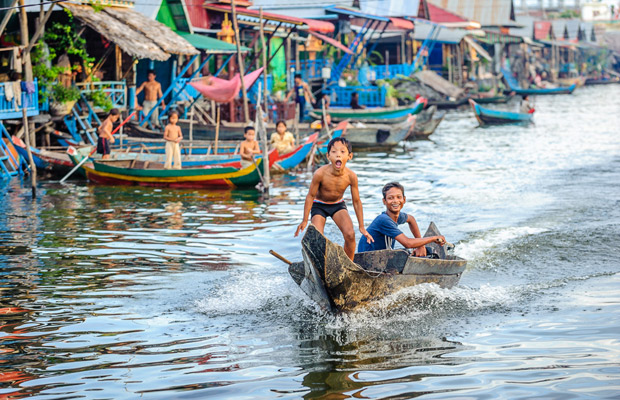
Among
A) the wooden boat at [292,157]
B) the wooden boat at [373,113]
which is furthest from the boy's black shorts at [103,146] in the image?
the wooden boat at [373,113]

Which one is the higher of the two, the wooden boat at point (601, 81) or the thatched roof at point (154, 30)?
the thatched roof at point (154, 30)

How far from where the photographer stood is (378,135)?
23.2 meters

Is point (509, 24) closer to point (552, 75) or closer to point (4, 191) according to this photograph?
point (552, 75)

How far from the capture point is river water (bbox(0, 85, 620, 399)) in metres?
5.86

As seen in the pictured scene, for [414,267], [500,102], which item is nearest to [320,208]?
[414,267]

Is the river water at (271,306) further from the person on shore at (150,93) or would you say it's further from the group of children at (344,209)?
the person on shore at (150,93)

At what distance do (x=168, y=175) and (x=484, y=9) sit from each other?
1526 inches

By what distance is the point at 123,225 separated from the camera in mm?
12328

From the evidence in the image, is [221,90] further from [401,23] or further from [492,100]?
[492,100]

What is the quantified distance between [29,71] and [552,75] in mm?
53593

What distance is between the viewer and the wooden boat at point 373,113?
2506 centimetres

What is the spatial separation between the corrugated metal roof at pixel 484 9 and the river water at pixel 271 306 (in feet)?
121

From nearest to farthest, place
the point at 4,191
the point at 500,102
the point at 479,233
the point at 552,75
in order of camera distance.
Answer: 1. the point at 479,233
2. the point at 4,191
3. the point at 500,102
4. the point at 552,75

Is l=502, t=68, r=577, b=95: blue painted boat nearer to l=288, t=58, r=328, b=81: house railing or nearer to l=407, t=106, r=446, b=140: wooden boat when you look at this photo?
l=288, t=58, r=328, b=81: house railing
